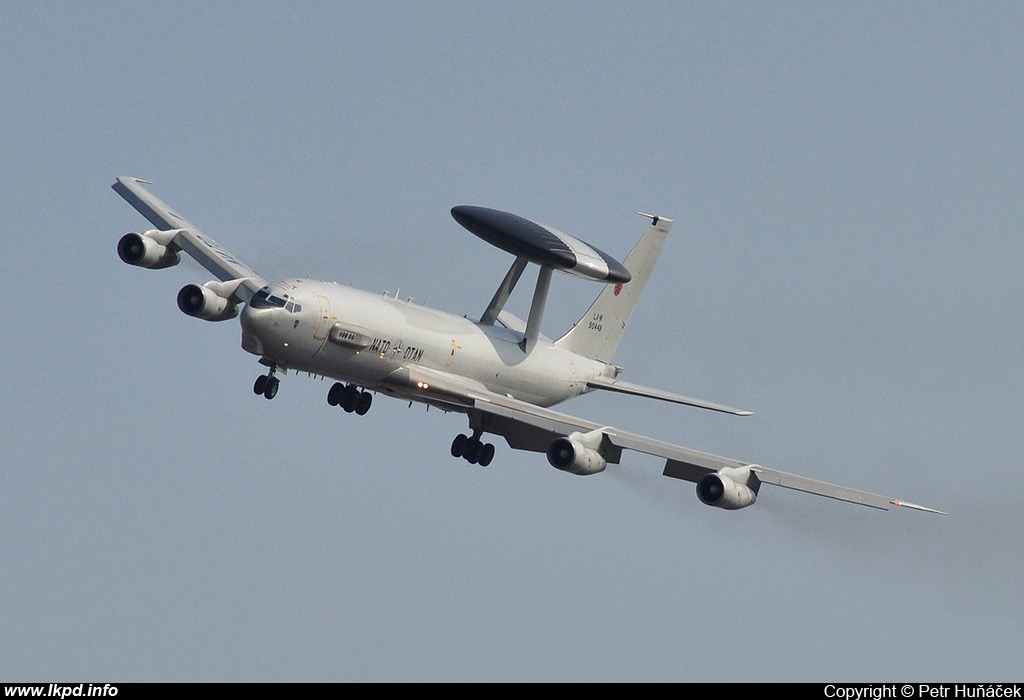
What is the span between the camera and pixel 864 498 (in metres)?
67.2

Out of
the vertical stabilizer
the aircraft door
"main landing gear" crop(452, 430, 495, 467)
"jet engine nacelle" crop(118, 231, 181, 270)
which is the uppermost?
the vertical stabilizer

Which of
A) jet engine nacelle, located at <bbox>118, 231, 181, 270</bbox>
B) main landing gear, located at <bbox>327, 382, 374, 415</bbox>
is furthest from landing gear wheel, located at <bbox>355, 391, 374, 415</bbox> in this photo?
jet engine nacelle, located at <bbox>118, 231, 181, 270</bbox>

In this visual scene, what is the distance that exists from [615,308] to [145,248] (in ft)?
86.1

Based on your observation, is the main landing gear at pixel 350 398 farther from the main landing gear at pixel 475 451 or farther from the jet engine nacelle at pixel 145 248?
the jet engine nacelle at pixel 145 248

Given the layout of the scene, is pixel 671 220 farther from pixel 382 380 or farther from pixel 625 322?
pixel 382 380

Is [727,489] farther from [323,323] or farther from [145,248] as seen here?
[145,248]

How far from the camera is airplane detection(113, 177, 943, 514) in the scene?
68.7m

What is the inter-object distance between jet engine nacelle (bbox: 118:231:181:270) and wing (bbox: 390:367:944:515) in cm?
1420

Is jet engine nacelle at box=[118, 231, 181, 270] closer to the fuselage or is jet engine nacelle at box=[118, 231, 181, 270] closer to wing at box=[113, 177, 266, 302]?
wing at box=[113, 177, 266, 302]

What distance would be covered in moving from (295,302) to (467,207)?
1364cm

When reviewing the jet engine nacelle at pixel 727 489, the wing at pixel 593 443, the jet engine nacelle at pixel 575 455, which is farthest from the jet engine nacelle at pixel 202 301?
the jet engine nacelle at pixel 727 489

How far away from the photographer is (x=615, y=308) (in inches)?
3573
